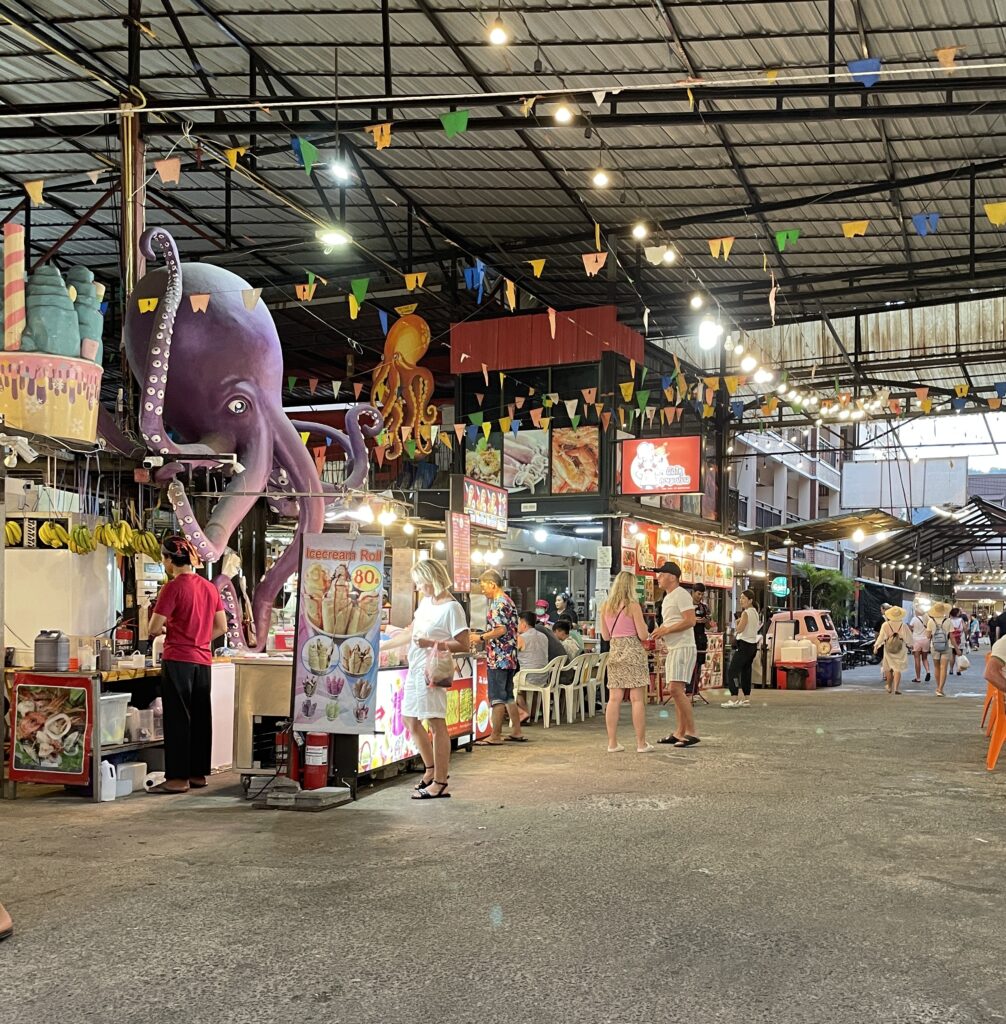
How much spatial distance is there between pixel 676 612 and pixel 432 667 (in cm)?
403

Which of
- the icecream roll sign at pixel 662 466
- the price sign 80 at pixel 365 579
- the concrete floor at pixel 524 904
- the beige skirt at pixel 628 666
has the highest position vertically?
the icecream roll sign at pixel 662 466

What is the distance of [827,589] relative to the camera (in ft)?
114

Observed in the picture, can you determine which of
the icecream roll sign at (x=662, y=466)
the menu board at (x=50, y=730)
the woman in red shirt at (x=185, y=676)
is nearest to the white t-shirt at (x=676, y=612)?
the woman in red shirt at (x=185, y=676)

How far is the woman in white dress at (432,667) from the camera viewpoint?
8352mm

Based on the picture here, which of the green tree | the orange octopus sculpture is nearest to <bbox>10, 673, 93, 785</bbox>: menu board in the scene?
the orange octopus sculpture

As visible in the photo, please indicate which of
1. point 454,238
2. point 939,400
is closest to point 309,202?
point 454,238

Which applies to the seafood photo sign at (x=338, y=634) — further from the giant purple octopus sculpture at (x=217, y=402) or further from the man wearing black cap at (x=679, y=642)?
the man wearing black cap at (x=679, y=642)

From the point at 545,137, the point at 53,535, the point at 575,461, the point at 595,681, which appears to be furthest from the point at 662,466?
the point at 53,535

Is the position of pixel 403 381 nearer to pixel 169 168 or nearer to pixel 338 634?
pixel 169 168

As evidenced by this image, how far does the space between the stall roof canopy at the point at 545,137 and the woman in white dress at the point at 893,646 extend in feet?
19.9

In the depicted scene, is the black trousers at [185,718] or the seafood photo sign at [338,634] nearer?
the seafood photo sign at [338,634]

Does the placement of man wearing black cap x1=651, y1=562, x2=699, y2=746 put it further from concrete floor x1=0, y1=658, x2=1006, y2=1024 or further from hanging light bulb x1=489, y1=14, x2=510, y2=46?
hanging light bulb x1=489, y1=14, x2=510, y2=46

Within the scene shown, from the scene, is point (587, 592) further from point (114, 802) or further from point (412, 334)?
point (114, 802)

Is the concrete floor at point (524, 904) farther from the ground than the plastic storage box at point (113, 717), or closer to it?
closer to it
